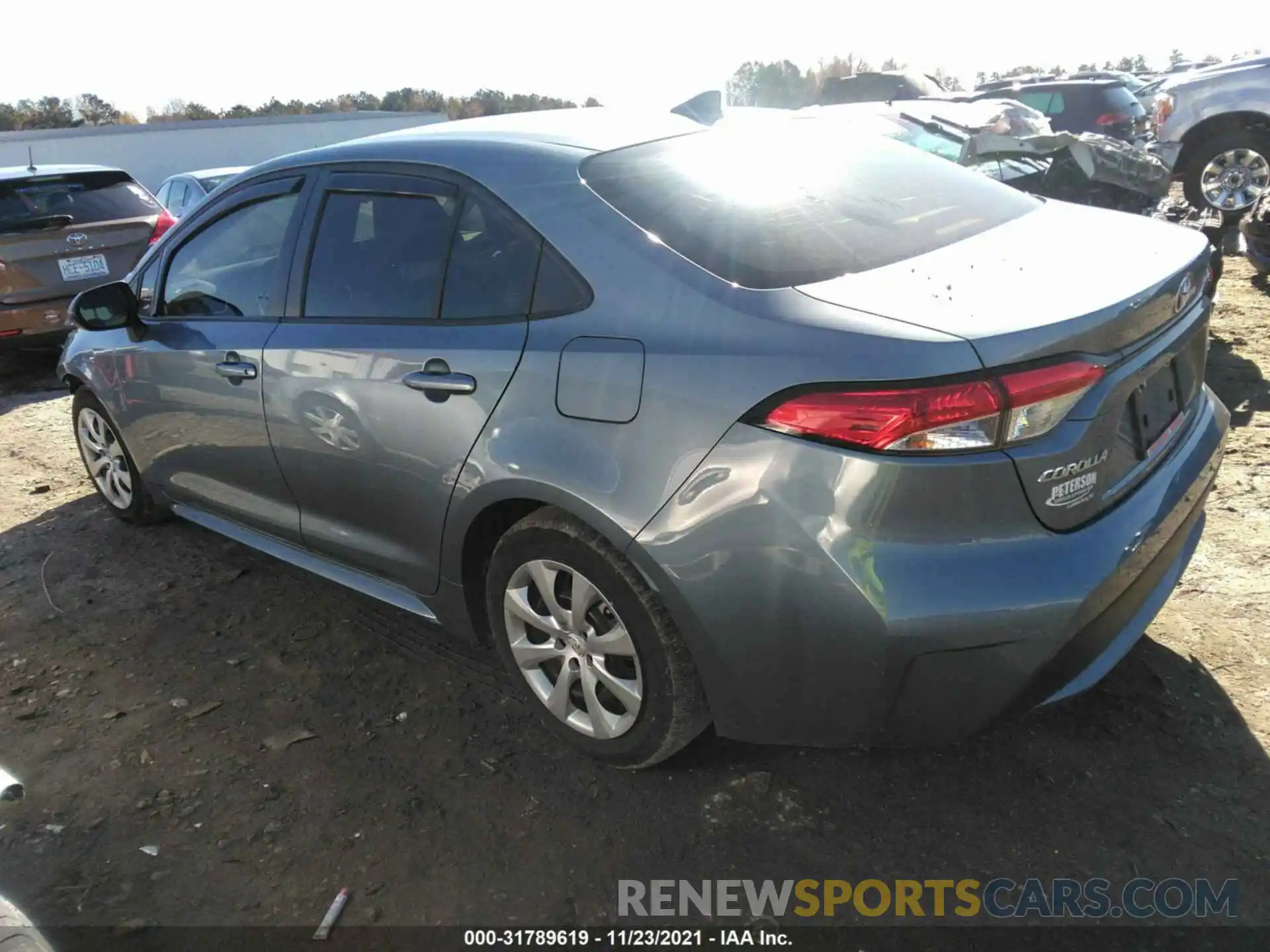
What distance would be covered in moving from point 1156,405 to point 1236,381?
363cm

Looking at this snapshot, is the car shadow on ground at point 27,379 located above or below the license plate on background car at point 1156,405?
below

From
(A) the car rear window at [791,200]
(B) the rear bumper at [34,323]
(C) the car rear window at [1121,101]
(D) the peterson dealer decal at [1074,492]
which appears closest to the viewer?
(D) the peterson dealer decal at [1074,492]

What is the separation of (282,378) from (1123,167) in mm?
7278

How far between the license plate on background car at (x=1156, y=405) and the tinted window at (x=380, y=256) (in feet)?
6.14

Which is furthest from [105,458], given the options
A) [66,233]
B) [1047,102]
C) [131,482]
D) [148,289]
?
[1047,102]

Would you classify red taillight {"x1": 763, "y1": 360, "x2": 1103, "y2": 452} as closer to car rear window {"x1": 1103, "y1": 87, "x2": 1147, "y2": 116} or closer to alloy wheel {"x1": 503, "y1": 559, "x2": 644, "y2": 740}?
alloy wheel {"x1": 503, "y1": 559, "x2": 644, "y2": 740}

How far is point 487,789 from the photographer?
8.84ft

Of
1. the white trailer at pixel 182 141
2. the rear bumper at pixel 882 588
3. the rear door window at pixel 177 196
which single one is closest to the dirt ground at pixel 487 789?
the rear bumper at pixel 882 588

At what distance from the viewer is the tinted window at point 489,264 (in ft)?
8.48

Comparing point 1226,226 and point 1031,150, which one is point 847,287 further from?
point 1226,226

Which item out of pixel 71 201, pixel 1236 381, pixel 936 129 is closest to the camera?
pixel 1236 381

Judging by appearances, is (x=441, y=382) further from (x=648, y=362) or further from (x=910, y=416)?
(x=910, y=416)

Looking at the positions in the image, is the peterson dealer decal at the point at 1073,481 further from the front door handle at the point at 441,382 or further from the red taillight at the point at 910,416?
the front door handle at the point at 441,382

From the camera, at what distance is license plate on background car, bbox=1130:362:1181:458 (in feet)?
7.51
